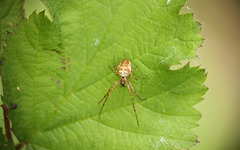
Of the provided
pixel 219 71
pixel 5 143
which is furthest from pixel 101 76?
pixel 219 71

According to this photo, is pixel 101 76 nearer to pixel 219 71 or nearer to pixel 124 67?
pixel 124 67

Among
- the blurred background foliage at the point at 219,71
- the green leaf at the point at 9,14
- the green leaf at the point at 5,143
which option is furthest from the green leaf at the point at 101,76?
the blurred background foliage at the point at 219,71

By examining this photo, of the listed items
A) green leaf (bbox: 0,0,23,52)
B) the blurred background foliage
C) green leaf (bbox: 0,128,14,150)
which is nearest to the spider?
green leaf (bbox: 0,128,14,150)

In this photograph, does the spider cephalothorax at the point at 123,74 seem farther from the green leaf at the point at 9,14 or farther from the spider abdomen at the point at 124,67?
the green leaf at the point at 9,14

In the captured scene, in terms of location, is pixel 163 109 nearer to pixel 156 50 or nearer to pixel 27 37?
pixel 156 50

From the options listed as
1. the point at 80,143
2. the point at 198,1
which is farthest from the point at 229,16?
the point at 80,143

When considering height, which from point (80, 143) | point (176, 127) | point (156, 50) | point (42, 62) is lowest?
point (80, 143)

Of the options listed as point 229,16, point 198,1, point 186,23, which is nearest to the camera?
point 186,23
